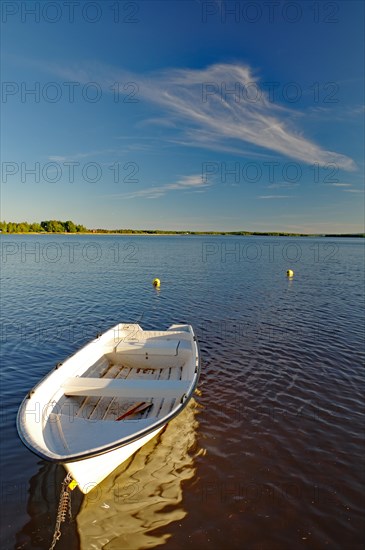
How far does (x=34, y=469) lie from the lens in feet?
25.5

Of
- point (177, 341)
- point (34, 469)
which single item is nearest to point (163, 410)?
point (34, 469)

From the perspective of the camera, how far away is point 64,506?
666 cm

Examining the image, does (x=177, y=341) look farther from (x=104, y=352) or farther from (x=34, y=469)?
(x=34, y=469)

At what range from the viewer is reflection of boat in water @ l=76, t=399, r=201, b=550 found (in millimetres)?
6105

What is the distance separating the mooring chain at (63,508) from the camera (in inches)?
241

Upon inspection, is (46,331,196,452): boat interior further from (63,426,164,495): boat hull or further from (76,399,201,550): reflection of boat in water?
(76,399,201,550): reflection of boat in water

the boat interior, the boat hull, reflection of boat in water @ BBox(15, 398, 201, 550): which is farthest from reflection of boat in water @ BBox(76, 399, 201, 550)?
the boat interior

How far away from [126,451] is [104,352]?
18.7 feet

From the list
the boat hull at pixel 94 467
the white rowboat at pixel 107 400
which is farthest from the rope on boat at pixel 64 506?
the white rowboat at pixel 107 400

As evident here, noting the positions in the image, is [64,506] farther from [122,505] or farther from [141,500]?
[141,500]

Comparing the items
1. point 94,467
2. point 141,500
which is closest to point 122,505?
point 141,500

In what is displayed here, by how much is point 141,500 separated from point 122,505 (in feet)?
1.29

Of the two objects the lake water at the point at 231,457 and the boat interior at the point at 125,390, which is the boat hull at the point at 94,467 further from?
the lake water at the point at 231,457

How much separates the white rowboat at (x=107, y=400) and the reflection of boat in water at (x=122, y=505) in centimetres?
53
